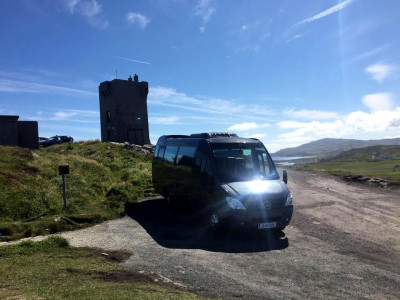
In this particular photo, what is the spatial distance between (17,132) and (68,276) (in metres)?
26.9

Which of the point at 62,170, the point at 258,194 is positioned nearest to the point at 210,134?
the point at 258,194

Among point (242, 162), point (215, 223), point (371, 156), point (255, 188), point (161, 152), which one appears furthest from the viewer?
point (371, 156)

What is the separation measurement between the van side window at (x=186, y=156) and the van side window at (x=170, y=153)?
49 cm

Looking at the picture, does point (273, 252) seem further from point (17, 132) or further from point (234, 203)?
point (17, 132)

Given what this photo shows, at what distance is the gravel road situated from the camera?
6555mm

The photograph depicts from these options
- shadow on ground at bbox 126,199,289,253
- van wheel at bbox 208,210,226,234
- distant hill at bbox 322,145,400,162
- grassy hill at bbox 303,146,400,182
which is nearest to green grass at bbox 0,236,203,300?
shadow on ground at bbox 126,199,289,253

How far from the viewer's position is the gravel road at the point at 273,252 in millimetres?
6555

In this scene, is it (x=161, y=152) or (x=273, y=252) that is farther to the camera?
(x=161, y=152)

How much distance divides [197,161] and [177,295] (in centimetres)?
665

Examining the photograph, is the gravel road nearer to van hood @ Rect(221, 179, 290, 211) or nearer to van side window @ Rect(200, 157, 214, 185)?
van hood @ Rect(221, 179, 290, 211)

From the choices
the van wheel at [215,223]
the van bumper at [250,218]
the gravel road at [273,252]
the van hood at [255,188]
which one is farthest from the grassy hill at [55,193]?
the van hood at [255,188]

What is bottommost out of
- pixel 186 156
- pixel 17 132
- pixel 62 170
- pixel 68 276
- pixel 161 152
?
pixel 68 276

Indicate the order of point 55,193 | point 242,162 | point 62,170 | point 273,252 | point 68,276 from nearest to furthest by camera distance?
point 68,276 < point 273,252 < point 242,162 < point 62,170 < point 55,193

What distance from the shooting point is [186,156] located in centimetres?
1289
